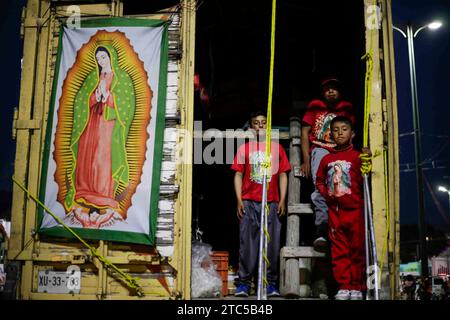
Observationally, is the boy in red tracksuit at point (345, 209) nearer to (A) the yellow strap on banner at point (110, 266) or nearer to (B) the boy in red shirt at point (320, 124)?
(B) the boy in red shirt at point (320, 124)

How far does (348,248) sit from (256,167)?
152cm

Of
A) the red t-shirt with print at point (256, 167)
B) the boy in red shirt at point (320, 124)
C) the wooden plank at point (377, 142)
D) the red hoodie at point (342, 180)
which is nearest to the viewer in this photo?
the wooden plank at point (377, 142)

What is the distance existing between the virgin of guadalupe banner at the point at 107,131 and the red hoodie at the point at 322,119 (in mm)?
1931

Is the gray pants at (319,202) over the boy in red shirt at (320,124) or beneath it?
beneath

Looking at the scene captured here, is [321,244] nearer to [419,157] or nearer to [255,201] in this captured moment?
[255,201]

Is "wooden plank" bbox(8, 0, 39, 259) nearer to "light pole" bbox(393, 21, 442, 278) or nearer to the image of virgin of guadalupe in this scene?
the image of virgin of guadalupe

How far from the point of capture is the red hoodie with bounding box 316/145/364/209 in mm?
4973

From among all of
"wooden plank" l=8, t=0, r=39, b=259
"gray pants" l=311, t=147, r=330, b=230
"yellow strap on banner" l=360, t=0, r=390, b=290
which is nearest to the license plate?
"wooden plank" l=8, t=0, r=39, b=259

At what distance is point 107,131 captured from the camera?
17.7 feet

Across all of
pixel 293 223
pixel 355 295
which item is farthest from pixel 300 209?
pixel 355 295

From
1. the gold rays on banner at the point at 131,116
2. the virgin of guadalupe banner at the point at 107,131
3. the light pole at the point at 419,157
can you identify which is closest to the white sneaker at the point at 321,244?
the virgin of guadalupe banner at the point at 107,131

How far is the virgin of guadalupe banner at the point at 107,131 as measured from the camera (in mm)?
5180
